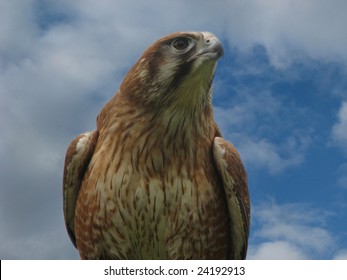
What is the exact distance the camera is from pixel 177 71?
6008 mm

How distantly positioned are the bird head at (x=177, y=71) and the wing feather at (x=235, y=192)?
0.65m

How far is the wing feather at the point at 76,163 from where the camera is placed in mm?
6410

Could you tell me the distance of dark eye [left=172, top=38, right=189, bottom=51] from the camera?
6070mm

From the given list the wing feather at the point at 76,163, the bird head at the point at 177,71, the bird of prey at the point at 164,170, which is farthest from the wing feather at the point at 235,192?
the wing feather at the point at 76,163

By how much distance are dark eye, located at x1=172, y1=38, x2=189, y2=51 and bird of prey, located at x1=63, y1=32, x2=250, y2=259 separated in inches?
0.4

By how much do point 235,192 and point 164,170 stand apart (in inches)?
33.3

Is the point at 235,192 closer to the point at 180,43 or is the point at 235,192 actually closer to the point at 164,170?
the point at 164,170

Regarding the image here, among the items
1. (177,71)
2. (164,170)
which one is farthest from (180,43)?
(164,170)

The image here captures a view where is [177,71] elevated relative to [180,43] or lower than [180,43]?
lower
